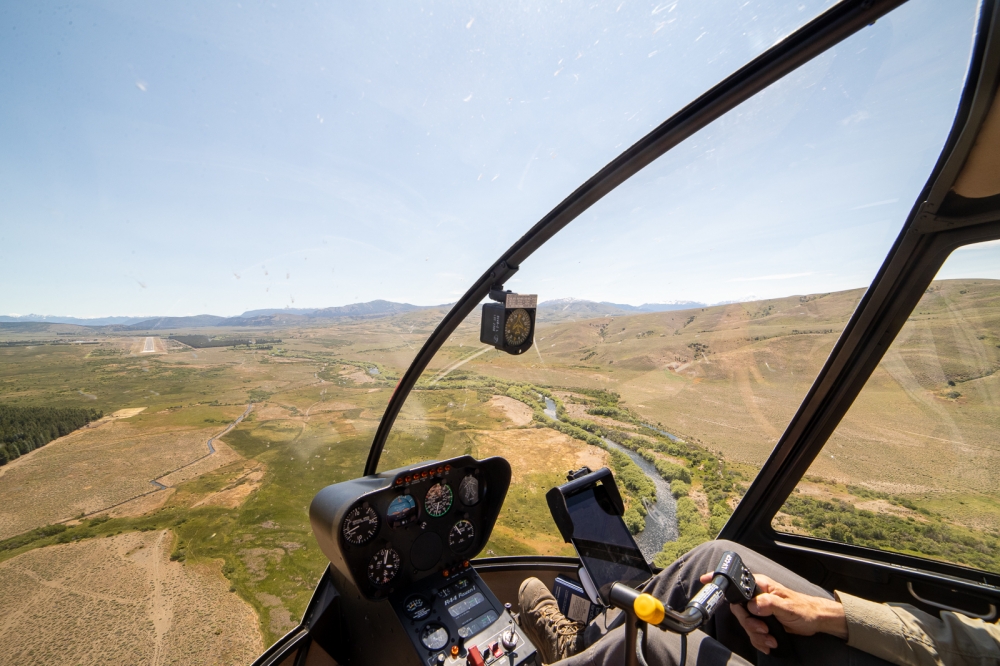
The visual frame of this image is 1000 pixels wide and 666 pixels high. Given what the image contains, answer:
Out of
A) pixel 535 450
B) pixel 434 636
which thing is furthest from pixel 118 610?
pixel 535 450

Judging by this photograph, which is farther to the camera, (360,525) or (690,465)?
(690,465)

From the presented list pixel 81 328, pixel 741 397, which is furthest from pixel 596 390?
pixel 81 328

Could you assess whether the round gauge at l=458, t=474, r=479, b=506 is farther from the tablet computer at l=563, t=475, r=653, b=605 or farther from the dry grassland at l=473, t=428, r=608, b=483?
the tablet computer at l=563, t=475, r=653, b=605

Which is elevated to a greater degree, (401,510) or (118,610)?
(401,510)

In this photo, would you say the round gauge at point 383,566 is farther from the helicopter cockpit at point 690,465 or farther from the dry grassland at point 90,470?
the dry grassland at point 90,470

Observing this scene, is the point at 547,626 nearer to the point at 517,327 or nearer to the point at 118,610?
the point at 517,327

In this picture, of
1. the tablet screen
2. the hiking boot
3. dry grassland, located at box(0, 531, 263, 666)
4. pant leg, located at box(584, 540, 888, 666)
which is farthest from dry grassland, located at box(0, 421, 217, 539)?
pant leg, located at box(584, 540, 888, 666)

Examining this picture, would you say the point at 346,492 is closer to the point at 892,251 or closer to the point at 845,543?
the point at 845,543
